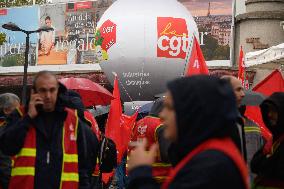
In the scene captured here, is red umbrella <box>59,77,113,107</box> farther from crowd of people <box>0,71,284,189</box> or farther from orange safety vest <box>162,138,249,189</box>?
orange safety vest <box>162,138,249,189</box>

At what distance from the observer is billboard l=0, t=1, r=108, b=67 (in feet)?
110

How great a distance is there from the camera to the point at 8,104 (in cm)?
565

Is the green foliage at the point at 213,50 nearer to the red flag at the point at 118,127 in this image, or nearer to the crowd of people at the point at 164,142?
the red flag at the point at 118,127

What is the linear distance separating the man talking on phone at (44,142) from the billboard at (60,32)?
28277 millimetres

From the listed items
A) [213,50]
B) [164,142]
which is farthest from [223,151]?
[213,50]

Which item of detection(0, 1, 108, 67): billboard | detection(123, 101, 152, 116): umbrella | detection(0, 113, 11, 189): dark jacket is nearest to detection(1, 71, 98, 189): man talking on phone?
detection(0, 113, 11, 189): dark jacket

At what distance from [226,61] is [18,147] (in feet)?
80.2

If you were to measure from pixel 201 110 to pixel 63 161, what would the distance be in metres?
2.24

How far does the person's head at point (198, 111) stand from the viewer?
8.91ft

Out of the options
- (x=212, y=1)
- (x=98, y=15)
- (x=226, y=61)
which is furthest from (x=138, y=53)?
(x=98, y=15)

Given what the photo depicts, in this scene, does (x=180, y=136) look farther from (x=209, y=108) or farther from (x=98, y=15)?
(x=98, y=15)

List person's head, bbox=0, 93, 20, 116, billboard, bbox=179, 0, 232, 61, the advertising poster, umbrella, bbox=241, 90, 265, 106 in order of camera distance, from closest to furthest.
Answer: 1. person's head, bbox=0, 93, 20, 116
2. umbrella, bbox=241, 90, 265, 106
3. billboard, bbox=179, 0, 232, 61
4. the advertising poster

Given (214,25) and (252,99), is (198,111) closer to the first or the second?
(252,99)

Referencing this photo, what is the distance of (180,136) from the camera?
2.80 meters
